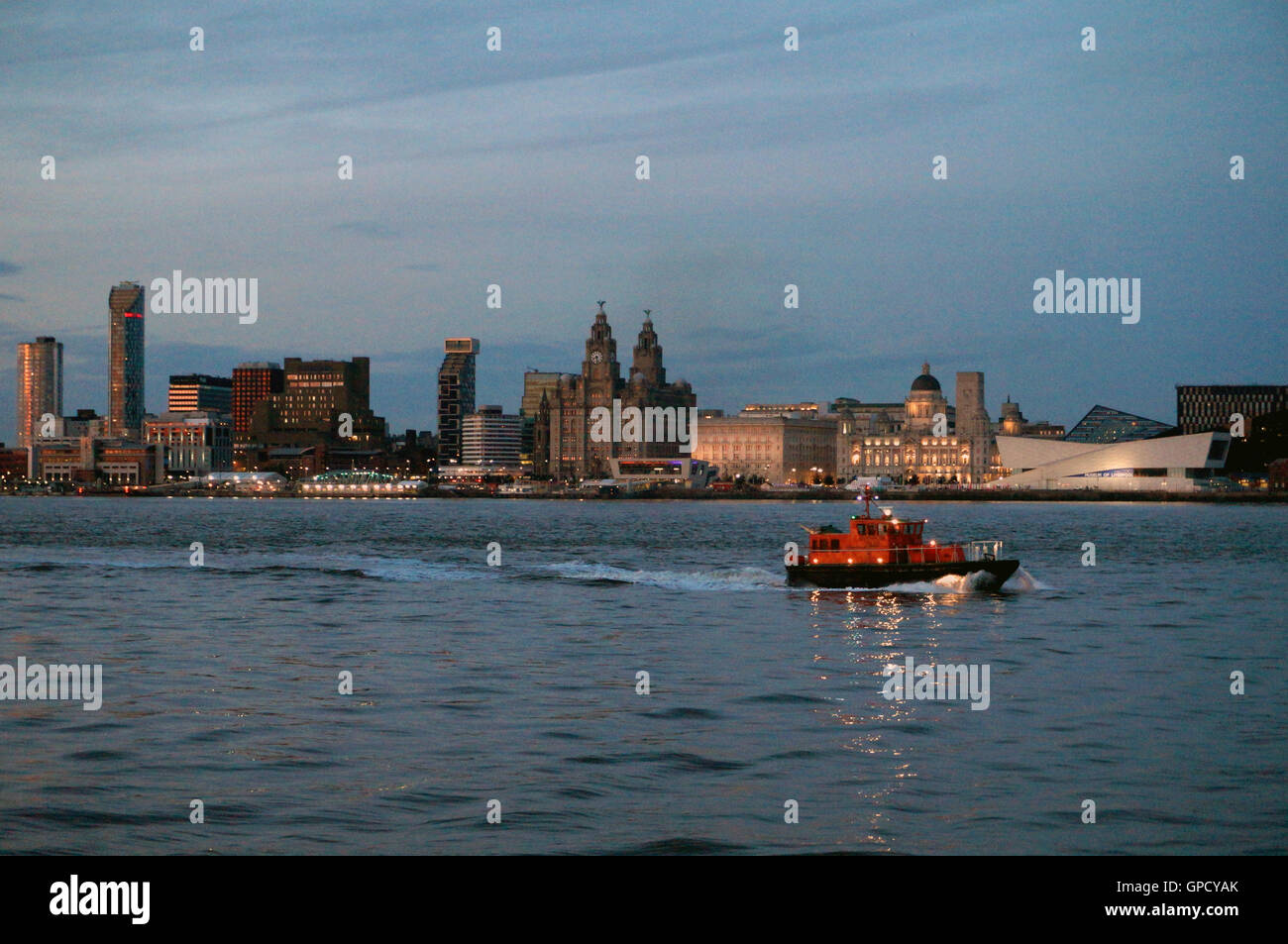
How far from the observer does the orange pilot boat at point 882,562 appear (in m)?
46.9

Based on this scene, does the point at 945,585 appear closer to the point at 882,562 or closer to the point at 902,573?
the point at 902,573

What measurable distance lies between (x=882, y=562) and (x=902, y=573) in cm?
77

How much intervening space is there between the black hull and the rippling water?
89 centimetres

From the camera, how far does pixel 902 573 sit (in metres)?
46.9

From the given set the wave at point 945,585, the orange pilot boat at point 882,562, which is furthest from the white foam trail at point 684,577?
the wave at point 945,585

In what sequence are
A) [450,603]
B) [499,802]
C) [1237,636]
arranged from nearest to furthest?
1. [499,802]
2. [1237,636]
3. [450,603]

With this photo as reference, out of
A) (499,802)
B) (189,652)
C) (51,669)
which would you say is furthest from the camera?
(189,652)

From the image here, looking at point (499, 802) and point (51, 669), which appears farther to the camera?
point (51, 669)

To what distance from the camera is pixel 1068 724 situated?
2167 centimetres

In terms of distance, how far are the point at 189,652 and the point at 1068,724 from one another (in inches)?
757

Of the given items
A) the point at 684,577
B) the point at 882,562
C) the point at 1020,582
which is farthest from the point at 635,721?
the point at 684,577
